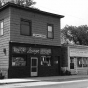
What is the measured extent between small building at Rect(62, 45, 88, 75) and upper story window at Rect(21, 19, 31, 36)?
6326 millimetres

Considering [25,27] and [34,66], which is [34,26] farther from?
[34,66]

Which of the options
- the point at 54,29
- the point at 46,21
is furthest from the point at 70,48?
the point at 46,21

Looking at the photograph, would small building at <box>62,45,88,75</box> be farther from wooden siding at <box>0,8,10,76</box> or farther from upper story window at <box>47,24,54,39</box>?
wooden siding at <box>0,8,10,76</box>

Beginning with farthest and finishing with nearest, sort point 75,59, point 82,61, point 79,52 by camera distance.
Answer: point 82,61 < point 79,52 < point 75,59

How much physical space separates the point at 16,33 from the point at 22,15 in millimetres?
2275

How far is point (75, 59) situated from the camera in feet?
90.5

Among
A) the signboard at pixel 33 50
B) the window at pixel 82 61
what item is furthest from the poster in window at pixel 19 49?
the window at pixel 82 61

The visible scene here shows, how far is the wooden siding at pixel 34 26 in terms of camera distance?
2161 centimetres

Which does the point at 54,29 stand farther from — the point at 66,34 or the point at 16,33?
the point at 66,34

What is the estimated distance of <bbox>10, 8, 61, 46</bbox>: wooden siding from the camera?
21.6 m

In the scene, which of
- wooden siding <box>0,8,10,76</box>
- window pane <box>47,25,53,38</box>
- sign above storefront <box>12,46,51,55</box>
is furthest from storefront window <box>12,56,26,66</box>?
window pane <box>47,25,53,38</box>

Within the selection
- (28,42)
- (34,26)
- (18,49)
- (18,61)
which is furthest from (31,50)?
(34,26)

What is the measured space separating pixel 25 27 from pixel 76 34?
4298 centimetres

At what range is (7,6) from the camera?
21.6 meters
